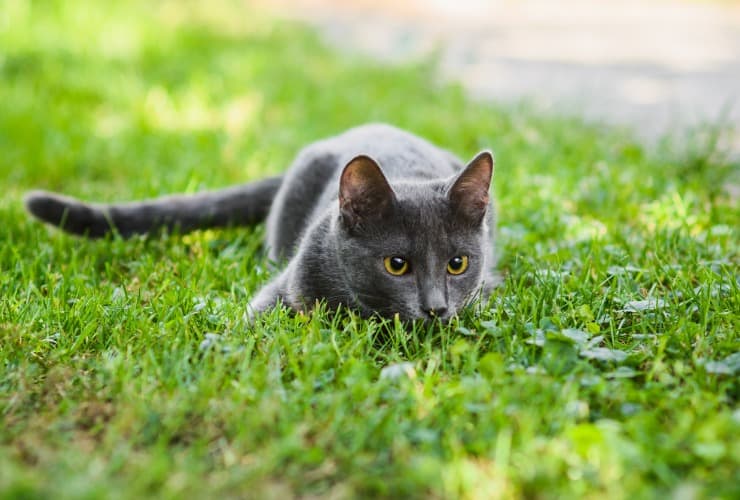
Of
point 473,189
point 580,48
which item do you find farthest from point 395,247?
point 580,48

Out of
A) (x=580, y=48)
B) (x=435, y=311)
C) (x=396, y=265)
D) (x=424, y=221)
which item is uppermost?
(x=580, y=48)

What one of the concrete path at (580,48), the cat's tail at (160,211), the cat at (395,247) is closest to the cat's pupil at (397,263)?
the cat at (395,247)

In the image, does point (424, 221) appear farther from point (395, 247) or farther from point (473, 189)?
point (473, 189)

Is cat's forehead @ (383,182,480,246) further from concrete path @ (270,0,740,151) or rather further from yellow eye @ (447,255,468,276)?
concrete path @ (270,0,740,151)

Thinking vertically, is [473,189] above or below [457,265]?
above

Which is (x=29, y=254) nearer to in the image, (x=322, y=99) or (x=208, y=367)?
(x=208, y=367)

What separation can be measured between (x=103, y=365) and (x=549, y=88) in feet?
16.4

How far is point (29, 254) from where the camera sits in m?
3.04

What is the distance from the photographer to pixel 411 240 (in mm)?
2330

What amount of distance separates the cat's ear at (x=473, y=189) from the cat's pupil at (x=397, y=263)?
28cm

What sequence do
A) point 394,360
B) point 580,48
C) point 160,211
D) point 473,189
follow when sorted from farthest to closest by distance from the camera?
point 580,48 → point 160,211 → point 473,189 → point 394,360

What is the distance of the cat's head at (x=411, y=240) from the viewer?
231 centimetres

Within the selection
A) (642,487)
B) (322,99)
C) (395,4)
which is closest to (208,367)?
(642,487)

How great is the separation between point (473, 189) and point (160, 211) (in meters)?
1.52
